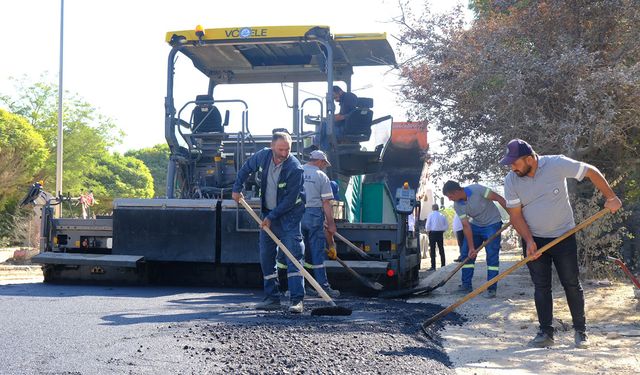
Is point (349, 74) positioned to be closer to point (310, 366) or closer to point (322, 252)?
point (322, 252)

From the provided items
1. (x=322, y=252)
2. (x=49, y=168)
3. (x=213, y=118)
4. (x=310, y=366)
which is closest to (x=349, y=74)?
(x=213, y=118)

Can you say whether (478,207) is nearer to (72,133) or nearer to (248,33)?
(248,33)

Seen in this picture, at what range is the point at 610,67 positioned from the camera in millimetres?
8859

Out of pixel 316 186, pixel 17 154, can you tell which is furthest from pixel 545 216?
pixel 17 154

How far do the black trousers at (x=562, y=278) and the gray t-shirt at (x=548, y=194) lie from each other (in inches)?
4.1

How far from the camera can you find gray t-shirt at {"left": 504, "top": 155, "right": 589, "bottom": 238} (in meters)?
5.93

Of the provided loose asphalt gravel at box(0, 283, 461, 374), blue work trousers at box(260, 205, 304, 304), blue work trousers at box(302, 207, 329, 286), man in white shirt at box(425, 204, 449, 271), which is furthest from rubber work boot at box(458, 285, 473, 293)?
man in white shirt at box(425, 204, 449, 271)

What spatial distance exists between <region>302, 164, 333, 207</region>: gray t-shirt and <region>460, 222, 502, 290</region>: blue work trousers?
7.38ft

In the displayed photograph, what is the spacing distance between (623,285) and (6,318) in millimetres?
6832

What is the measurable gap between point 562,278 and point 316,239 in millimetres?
2932

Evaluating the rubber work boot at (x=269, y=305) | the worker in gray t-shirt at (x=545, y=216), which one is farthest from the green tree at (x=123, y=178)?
the worker in gray t-shirt at (x=545, y=216)

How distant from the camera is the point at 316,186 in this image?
8297 millimetres

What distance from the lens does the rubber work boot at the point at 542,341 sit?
19.3 feet

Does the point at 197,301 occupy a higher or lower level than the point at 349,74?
lower
